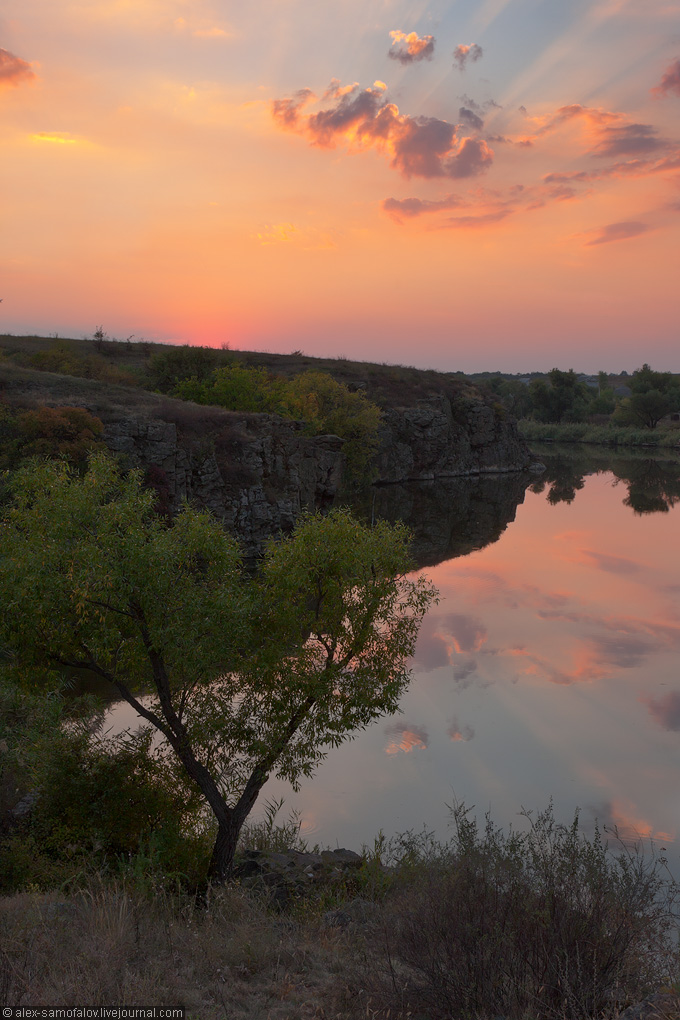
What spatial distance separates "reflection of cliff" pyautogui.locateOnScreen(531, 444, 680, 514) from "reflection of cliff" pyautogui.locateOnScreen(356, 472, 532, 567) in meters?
5.52

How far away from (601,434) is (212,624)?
17370 centimetres

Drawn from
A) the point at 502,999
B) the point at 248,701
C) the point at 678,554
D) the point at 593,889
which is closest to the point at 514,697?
the point at 248,701

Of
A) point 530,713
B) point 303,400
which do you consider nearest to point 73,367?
point 303,400

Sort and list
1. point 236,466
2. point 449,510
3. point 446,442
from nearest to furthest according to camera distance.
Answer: point 236,466
point 449,510
point 446,442

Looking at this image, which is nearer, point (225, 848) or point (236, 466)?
point (225, 848)

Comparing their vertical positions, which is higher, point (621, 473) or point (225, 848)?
point (621, 473)

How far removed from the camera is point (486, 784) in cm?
2236

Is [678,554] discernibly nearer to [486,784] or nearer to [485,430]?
[486,784]

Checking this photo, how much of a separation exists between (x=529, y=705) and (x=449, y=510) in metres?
55.5

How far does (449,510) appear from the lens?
8362cm

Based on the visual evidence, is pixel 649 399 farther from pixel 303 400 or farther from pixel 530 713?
pixel 530 713

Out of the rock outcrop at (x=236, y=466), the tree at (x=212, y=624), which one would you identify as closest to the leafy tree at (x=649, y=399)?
the rock outcrop at (x=236, y=466)

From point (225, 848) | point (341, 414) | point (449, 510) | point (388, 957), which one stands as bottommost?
point (225, 848)

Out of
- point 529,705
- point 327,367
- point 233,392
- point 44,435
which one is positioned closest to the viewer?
point 529,705
